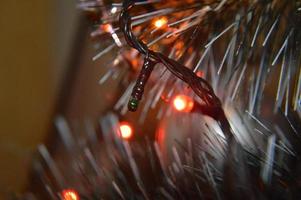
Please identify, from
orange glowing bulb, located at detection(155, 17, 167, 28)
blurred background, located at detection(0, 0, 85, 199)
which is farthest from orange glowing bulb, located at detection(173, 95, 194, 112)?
blurred background, located at detection(0, 0, 85, 199)

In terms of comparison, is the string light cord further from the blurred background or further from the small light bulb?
the blurred background

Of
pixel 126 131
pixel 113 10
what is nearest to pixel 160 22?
pixel 113 10

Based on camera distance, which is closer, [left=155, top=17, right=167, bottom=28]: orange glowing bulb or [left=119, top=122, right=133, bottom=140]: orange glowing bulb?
[left=155, top=17, right=167, bottom=28]: orange glowing bulb

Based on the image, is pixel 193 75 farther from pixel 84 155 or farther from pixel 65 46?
pixel 65 46

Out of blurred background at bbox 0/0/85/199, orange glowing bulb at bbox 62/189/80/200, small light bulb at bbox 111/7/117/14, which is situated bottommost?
orange glowing bulb at bbox 62/189/80/200

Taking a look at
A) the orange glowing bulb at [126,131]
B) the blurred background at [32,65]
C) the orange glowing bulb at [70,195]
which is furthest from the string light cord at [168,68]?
the blurred background at [32,65]

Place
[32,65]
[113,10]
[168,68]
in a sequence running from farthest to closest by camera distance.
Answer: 1. [32,65]
2. [113,10]
3. [168,68]

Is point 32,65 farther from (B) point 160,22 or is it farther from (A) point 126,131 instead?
(B) point 160,22

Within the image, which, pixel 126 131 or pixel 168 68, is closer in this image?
pixel 168 68
